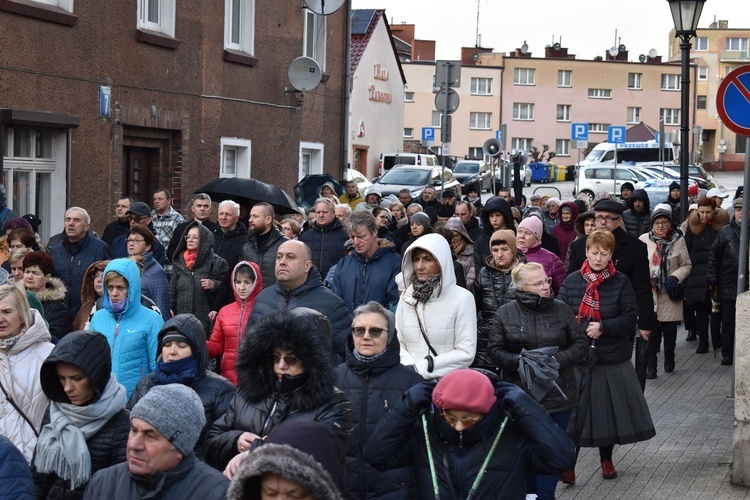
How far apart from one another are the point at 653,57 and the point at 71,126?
291 feet

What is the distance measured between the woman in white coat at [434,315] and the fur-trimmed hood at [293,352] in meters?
1.94

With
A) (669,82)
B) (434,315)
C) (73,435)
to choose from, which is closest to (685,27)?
(434,315)

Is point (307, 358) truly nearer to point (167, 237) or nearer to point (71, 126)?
point (167, 237)

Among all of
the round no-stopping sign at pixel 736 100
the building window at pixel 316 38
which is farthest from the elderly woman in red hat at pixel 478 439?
the building window at pixel 316 38

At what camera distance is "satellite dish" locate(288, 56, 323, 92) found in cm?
2164

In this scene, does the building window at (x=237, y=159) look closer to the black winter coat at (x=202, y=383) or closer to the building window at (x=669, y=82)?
the black winter coat at (x=202, y=383)

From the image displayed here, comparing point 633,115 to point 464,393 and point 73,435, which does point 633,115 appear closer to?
point 464,393

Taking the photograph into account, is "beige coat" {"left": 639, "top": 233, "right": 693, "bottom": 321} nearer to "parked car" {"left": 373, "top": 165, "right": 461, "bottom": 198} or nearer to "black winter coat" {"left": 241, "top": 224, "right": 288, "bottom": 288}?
"black winter coat" {"left": 241, "top": 224, "right": 288, "bottom": 288}

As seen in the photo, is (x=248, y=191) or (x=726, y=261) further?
(x=248, y=191)

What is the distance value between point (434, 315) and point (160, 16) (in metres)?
11.8

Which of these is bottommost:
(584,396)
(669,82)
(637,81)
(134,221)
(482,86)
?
(584,396)

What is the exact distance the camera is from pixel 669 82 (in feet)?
298

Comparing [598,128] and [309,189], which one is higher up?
[598,128]

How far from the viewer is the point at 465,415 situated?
511 centimetres
